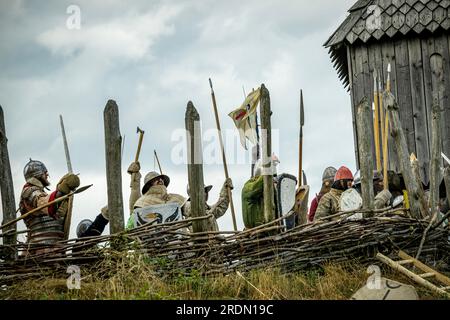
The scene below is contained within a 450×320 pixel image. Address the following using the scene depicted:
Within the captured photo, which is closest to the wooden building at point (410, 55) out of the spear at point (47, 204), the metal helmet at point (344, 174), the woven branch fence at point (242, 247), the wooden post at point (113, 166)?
the metal helmet at point (344, 174)

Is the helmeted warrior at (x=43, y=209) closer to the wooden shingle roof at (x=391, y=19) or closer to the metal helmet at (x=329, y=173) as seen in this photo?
the metal helmet at (x=329, y=173)

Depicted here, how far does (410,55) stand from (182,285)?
9312 mm

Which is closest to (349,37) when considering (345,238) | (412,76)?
(412,76)

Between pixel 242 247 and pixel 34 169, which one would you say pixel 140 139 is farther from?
pixel 242 247

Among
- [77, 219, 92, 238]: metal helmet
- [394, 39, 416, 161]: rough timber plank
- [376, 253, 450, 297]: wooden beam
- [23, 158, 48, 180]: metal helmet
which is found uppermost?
[394, 39, 416, 161]: rough timber plank

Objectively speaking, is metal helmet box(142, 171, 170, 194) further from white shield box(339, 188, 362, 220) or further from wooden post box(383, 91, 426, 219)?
wooden post box(383, 91, 426, 219)

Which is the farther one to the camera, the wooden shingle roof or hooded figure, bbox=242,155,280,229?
the wooden shingle roof

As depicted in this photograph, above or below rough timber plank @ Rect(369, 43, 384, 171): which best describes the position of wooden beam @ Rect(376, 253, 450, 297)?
below

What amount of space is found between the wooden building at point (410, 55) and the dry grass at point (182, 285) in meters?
7.42

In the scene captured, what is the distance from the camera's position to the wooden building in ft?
52.2

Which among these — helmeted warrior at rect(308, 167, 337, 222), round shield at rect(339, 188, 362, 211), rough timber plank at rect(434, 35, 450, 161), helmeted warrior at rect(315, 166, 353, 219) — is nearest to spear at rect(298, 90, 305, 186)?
helmeted warrior at rect(315, 166, 353, 219)

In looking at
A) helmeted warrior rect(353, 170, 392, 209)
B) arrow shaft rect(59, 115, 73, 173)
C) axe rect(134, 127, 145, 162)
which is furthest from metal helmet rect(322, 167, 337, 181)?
arrow shaft rect(59, 115, 73, 173)

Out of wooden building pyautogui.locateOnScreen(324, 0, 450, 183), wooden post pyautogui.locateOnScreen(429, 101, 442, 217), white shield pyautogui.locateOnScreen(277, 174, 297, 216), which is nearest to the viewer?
white shield pyautogui.locateOnScreen(277, 174, 297, 216)

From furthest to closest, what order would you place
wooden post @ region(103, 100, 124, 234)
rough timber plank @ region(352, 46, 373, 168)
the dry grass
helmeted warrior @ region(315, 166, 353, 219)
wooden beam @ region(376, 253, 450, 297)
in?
1. rough timber plank @ region(352, 46, 373, 168)
2. helmeted warrior @ region(315, 166, 353, 219)
3. wooden post @ region(103, 100, 124, 234)
4. wooden beam @ region(376, 253, 450, 297)
5. the dry grass
